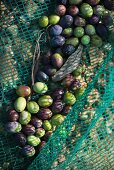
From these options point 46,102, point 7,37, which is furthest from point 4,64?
point 46,102

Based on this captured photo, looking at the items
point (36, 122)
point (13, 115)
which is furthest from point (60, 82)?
point (13, 115)

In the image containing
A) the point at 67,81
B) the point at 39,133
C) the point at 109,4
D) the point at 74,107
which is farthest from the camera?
the point at 109,4

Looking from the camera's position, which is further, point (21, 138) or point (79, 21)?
point (79, 21)

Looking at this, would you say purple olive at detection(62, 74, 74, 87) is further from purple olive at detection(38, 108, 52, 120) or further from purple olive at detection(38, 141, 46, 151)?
purple olive at detection(38, 141, 46, 151)

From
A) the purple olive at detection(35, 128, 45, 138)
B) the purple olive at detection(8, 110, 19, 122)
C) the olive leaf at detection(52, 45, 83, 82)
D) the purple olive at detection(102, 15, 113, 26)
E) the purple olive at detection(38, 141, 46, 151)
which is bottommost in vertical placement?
the purple olive at detection(38, 141, 46, 151)

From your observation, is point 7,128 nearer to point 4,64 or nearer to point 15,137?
point 15,137

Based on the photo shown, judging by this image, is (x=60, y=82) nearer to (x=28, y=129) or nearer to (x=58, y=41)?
(x=58, y=41)

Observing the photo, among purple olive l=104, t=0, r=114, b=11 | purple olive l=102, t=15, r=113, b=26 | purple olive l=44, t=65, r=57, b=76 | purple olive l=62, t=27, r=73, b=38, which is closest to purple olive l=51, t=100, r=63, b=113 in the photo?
purple olive l=44, t=65, r=57, b=76
